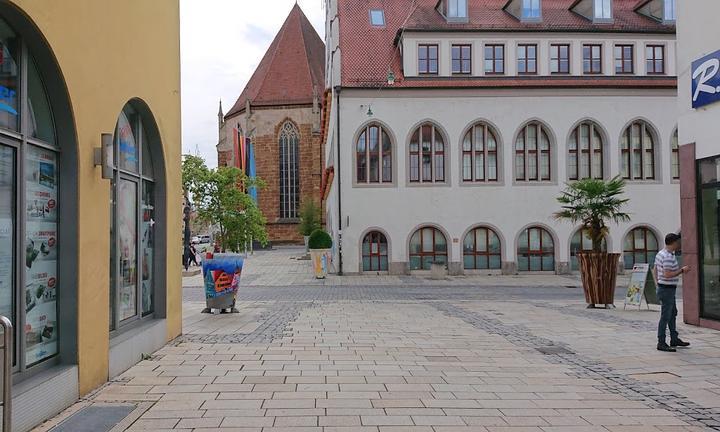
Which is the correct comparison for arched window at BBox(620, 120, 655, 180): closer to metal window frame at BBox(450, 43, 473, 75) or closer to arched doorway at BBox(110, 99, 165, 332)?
metal window frame at BBox(450, 43, 473, 75)

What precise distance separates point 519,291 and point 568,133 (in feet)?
39.1

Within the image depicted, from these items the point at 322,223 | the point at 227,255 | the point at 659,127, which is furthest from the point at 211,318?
the point at 322,223

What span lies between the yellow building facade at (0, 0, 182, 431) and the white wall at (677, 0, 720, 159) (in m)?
9.13

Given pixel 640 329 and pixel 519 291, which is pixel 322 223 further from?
pixel 640 329

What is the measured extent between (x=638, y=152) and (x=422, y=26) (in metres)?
12.3

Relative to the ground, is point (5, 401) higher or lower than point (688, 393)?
higher

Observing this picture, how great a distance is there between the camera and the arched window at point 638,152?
3372 centimetres

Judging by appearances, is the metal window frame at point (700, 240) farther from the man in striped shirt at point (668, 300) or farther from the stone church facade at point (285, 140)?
the stone church facade at point (285, 140)

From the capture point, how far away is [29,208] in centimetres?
623

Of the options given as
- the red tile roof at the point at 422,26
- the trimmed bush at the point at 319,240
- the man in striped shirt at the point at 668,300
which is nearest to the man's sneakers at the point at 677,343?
the man in striped shirt at the point at 668,300

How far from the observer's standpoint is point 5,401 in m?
4.11

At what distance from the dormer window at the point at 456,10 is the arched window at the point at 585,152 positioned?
7886 millimetres

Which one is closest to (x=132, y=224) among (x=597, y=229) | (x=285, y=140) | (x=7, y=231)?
(x=7, y=231)

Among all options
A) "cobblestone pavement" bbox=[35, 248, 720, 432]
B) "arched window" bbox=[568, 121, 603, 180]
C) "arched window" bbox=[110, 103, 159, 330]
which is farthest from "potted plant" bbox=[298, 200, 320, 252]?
"arched window" bbox=[110, 103, 159, 330]
